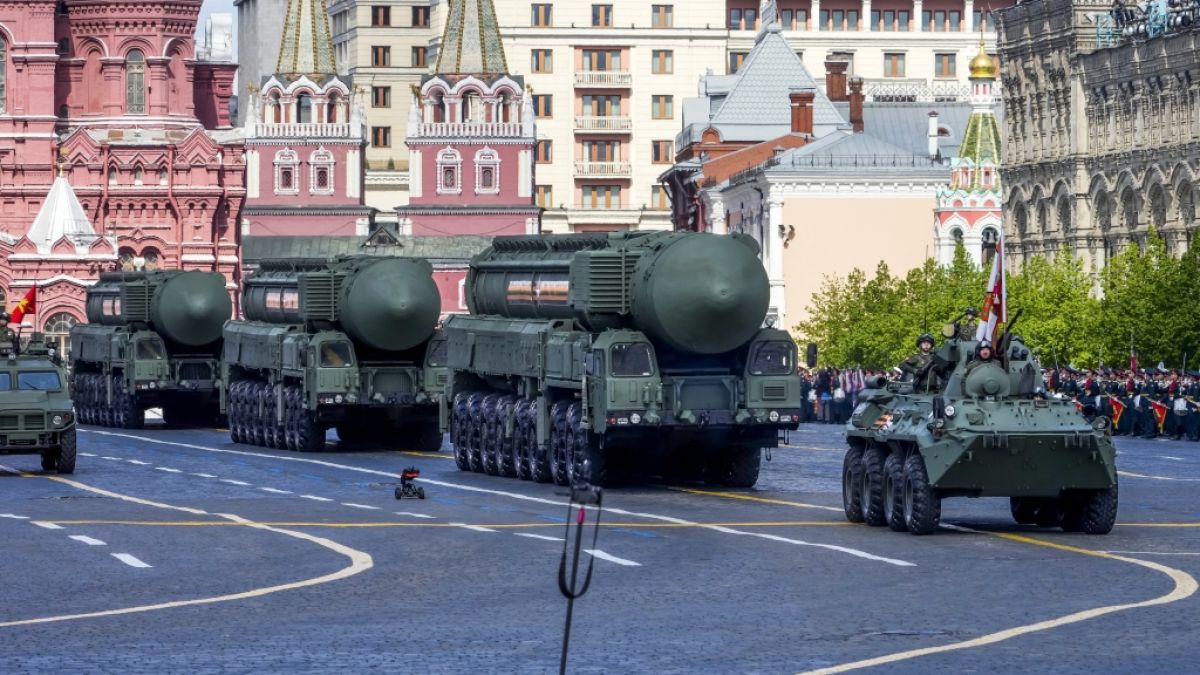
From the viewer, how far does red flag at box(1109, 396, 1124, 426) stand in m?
59.5

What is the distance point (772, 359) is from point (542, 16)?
5035 inches

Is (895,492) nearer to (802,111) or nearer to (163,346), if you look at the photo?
(163,346)

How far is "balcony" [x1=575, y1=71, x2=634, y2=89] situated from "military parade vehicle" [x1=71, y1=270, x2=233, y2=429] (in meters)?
96.9

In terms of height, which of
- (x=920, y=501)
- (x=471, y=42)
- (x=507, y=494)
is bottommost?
(x=507, y=494)

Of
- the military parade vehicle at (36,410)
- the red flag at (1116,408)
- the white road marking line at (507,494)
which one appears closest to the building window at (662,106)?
the white road marking line at (507,494)

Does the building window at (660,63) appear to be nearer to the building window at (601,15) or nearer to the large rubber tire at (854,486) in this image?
the building window at (601,15)

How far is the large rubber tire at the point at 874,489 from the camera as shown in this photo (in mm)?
30234

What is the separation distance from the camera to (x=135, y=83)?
148250mm

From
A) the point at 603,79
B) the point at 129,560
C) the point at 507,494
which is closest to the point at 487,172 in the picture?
the point at 603,79

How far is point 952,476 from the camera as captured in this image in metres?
28.5

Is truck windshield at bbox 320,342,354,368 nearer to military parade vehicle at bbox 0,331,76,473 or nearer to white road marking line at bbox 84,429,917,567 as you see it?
white road marking line at bbox 84,429,917,567

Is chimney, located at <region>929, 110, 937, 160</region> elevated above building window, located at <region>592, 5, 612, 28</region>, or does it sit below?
below

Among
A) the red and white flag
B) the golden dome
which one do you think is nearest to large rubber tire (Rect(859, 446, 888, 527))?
the red and white flag

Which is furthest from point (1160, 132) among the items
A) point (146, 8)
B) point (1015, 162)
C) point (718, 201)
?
point (146, 8)
